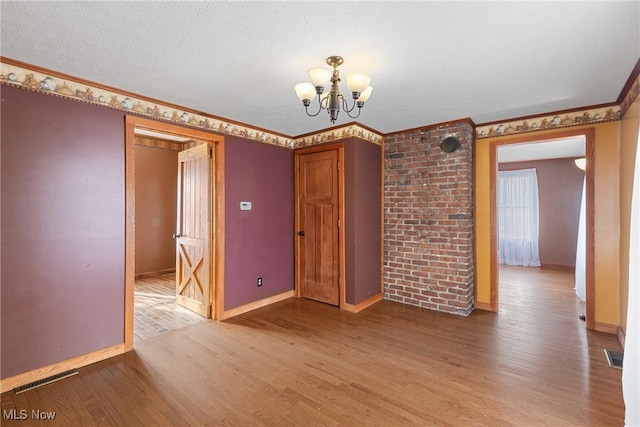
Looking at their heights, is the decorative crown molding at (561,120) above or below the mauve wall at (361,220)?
above

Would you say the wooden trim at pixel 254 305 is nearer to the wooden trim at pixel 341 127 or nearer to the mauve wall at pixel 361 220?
the mauve wall at pixel 361 220

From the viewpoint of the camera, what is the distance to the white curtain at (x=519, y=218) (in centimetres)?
670

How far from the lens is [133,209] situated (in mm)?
2805

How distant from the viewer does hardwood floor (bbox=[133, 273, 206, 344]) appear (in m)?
3.26

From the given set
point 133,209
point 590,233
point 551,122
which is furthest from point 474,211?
point 133,209

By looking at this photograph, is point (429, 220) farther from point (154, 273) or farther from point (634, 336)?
point (154, 273)

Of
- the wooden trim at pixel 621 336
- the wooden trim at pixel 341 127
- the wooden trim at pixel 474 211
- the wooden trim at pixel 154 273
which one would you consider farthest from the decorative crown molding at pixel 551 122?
the wooden trim at pixel 154 273

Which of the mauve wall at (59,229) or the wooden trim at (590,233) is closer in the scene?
the mauve wall at (59,229)

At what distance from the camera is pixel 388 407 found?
1.96 m

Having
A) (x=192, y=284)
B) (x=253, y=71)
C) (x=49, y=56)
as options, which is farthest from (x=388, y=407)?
(x=49, y=56)

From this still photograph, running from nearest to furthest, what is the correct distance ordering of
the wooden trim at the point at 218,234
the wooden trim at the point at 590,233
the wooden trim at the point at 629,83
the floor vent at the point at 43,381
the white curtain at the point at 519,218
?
the floor vent at the point at 43,381, the wooden trim at the point at 629,83, the wooden trim at the point at 590,233, the wooden trim at the point at 218,234, the white curtain at the point at 519,218

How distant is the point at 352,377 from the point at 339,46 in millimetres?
2439

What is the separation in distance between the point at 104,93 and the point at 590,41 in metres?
3.74

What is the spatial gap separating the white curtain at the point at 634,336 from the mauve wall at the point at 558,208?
5.83m
